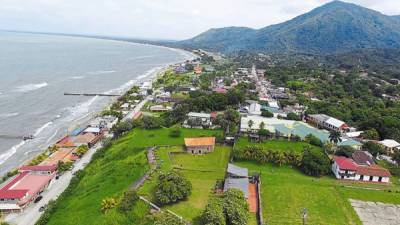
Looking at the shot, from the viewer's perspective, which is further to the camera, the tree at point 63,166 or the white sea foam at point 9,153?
the white sea foam at point 9,153

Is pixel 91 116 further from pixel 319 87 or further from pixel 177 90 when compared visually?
pixel 319 87

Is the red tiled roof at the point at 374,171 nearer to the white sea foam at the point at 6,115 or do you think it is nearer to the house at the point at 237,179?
the house at the point at 237,179

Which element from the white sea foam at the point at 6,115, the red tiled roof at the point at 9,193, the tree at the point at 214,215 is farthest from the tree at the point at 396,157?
the white sea foam at the point at 6,115

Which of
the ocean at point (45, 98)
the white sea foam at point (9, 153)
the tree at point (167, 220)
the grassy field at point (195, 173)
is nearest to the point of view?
the tree at point (167, 220)

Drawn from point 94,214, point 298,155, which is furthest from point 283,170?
point 94,214

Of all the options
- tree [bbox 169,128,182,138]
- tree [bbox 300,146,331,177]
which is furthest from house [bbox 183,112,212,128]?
tree [bbox 300,146,331,177]

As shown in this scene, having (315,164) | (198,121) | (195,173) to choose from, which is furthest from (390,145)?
(195,173)

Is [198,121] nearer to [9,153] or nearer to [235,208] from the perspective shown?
[235,208]
